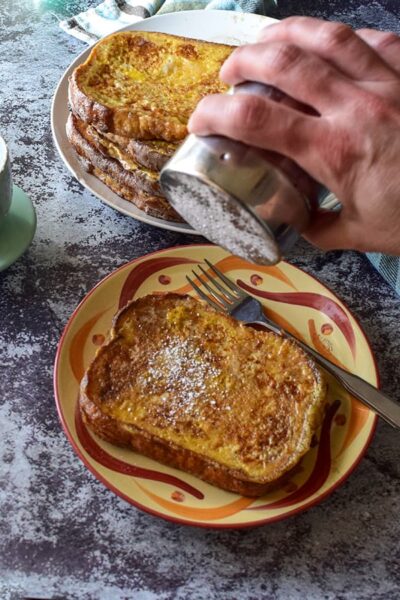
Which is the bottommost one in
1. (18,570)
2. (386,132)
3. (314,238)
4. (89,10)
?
(18,570)

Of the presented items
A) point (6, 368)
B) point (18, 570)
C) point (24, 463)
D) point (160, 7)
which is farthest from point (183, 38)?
point (18, 570)

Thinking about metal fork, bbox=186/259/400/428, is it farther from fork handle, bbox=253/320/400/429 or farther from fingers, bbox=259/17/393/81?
fingers, bbox=259/17/393/81

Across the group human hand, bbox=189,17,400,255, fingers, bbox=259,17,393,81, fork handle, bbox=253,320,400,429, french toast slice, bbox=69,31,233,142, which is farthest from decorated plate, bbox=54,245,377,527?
fingers, bbox=259,17,393,81

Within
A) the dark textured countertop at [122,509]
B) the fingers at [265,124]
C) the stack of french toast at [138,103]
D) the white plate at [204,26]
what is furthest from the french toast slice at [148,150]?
the fingers at [265,124]

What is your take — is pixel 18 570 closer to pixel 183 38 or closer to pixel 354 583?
pixel 354 583

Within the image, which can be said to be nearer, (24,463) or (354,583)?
(354,583)

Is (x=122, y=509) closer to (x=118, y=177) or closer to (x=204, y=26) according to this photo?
(x=118, y=177)

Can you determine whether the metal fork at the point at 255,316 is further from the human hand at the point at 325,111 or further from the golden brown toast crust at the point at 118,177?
the human hand at the point at 325,111
